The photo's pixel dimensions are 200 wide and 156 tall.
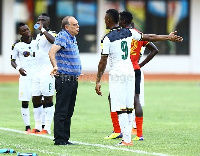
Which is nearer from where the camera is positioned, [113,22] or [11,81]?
[113,22]

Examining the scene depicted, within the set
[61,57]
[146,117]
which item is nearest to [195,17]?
[146,117]

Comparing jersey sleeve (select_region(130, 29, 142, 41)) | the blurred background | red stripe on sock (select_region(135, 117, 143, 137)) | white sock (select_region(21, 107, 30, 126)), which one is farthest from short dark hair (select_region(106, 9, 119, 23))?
the blurred background

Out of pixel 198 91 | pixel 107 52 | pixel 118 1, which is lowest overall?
pixel 198 91

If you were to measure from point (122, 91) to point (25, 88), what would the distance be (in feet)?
12.4

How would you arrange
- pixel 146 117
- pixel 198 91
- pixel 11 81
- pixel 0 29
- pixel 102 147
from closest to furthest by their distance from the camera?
pixel 102 147 → pixel 146 117 → pixel 198 91 → pixel 11 81 → pixel 0 29

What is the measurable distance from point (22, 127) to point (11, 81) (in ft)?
63.6

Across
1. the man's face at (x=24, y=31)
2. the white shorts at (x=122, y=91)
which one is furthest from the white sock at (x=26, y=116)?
the white shorts at (x=122, y=91)

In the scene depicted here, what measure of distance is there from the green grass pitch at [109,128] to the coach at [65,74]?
0.38 m

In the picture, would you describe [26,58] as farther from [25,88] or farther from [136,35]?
[136,35]

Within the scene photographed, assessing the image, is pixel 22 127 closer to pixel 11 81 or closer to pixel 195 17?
pixel 11 81

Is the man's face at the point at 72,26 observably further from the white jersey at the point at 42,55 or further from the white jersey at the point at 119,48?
the white jersey at the point at 42,55

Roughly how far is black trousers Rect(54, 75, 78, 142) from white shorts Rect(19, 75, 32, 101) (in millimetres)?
2825

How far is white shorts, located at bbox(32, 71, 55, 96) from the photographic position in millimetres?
15328

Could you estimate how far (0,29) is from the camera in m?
40.7
